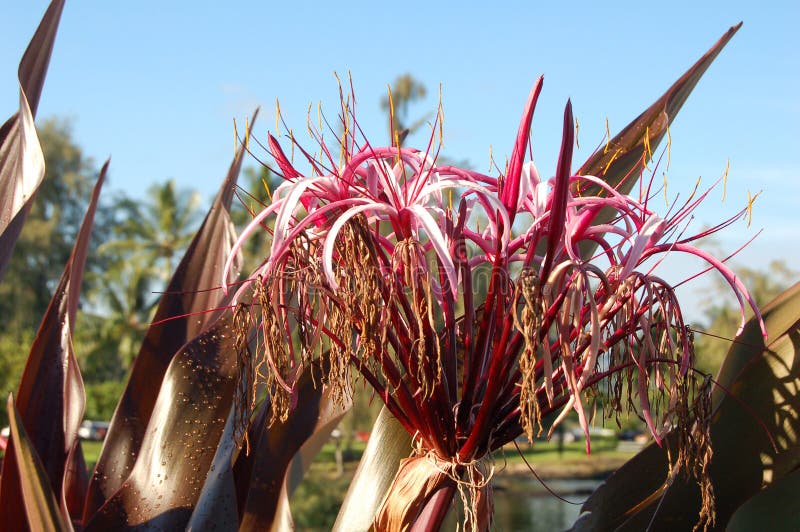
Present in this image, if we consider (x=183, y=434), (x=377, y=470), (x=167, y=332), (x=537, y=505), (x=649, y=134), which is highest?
(x=649, y=134)

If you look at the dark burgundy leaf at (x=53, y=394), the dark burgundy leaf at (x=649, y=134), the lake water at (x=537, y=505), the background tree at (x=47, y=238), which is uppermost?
the background tree at (x=47, y=238)

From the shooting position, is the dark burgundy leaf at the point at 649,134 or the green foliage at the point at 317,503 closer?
the dark burgundy leaf at the point at 649,134

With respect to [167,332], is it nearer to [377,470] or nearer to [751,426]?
[377,470]

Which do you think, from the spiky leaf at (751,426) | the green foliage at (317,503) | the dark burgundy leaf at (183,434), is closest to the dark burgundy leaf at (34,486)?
the dark burgundy leaf at (183,434)

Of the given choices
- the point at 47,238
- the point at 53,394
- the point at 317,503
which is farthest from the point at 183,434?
the point at 47,238

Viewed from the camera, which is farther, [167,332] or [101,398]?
[101,398]

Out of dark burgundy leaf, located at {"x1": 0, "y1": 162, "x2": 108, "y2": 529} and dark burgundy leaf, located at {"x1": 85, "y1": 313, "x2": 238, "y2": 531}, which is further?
dark burgundy leaf, located at {"x1": 0, "y1": 162, "x2": 108, "y2": 529}

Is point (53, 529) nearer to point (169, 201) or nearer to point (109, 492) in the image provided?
point (109, 492)

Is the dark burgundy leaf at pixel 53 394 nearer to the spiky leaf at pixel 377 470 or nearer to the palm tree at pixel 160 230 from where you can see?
the spiky leaf at pixel 377 470

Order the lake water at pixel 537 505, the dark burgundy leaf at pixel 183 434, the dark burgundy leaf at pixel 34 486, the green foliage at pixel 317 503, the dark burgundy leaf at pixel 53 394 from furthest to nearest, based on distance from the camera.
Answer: the lake water at pixel 537 505
the green foliage at pixel 317 503
the dark burgundy leaf at pixel 53 394
the dark burgundy leaf at pixel 183 434
the dark burgundy leaf at pixel 34 486

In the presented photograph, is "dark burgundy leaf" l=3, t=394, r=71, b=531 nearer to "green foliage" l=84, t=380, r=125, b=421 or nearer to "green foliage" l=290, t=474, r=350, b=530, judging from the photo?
"green foliage" l=290, t=474, r=350, b=530

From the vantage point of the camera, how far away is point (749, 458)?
1403 mm

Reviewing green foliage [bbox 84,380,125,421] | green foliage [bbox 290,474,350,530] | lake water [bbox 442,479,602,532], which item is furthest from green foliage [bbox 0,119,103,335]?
lake water [bbox 442,479,602,532]

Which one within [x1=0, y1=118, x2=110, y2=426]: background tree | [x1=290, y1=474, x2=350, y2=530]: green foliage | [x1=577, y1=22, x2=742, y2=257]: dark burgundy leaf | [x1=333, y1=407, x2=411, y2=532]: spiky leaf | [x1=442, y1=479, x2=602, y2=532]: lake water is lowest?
[x1=442, y1=479, x2=602, y2=532]: lake water
